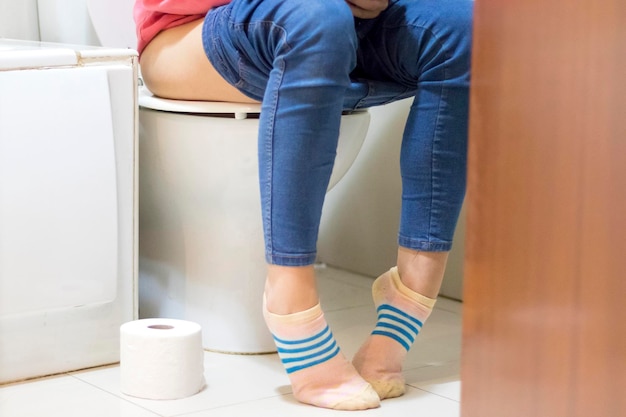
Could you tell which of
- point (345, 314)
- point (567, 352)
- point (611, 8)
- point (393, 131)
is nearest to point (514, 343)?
point (567, 352)

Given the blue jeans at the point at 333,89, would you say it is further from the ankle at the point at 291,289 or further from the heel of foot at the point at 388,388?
the heel of foot at the point at 388,388

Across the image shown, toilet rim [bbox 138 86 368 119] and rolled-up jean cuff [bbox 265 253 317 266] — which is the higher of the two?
toilet rim [bbox 138 86 368 119]

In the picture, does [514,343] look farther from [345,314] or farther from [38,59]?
[345,314]

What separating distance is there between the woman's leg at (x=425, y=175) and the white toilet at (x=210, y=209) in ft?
0.48

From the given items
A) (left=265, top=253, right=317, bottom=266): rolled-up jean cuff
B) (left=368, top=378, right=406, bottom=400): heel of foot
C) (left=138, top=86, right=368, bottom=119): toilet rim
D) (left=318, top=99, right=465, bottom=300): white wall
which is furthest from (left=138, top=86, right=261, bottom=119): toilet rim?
(left=318, top=99, right=465, bottom=300): white wall

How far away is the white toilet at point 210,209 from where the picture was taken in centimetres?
122

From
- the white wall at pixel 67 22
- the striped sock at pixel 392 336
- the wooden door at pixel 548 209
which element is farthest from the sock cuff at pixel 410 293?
the white wall at pixel 67 22

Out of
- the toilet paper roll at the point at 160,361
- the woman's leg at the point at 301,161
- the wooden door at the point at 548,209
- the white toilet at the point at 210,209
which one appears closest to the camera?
the wooden door at the point at 548,209

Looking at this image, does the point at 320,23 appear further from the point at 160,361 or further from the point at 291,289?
the point at 160,361

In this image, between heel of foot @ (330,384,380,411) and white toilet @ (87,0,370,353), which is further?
white toilet @ (87,0,370,353)

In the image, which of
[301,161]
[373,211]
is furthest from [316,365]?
[373,211]

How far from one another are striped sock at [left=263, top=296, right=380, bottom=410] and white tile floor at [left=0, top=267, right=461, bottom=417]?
0.6 inches

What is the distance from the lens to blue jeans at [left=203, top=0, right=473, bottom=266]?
3.23ft

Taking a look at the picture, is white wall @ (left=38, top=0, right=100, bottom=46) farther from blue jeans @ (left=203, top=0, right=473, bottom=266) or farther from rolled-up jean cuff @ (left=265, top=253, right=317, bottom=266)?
rolled-up jean cuff @ (left=265, top=253, right=317, bottom=266)
